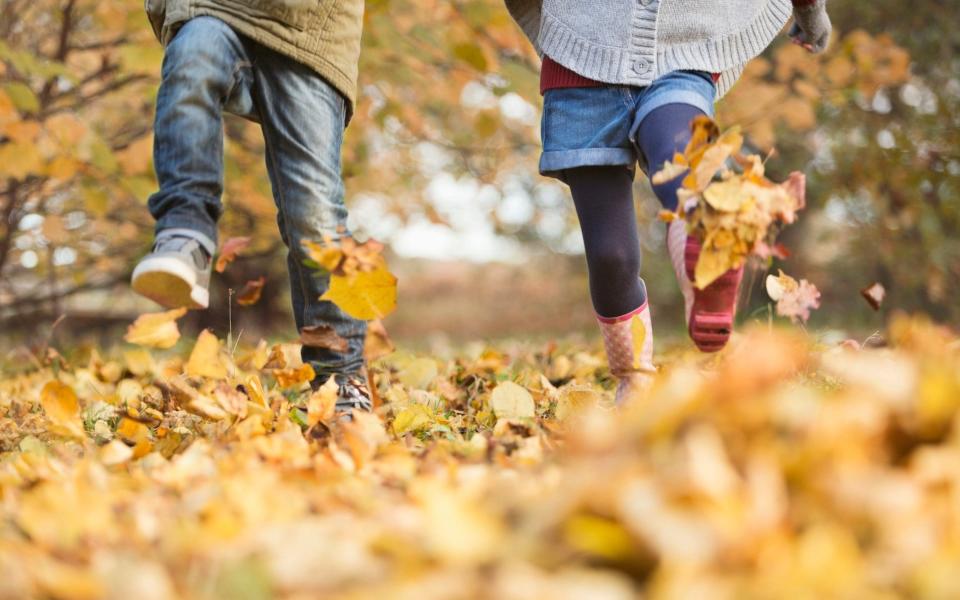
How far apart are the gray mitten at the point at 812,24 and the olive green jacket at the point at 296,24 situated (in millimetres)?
1054

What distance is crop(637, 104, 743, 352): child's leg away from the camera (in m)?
1.55

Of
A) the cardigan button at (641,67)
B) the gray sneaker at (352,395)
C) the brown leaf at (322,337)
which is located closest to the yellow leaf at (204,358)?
the brown leaf at (322,337)

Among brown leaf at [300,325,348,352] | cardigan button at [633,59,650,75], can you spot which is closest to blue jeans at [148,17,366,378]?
brown leaf at [300,325,348,352]

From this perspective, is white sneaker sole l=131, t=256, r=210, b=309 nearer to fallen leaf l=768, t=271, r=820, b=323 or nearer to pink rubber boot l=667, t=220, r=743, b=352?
pink rubber boot l=667, t=220, r=743, b=352

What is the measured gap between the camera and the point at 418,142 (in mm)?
5820

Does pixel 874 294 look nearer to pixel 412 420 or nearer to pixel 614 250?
pixel 614 250

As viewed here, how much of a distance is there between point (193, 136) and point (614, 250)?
2.99ft

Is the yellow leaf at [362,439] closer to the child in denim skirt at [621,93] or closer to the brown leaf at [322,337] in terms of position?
the brown leaf at [322,337]

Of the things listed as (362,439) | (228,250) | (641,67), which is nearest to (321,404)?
(362,439)

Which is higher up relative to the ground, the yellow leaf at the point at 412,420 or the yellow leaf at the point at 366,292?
the yellow leaf at the point at 366,292

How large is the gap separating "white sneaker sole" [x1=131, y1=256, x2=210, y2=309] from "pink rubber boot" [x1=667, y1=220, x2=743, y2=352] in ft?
2.88

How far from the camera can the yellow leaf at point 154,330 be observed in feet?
5.42

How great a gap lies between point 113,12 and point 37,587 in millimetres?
3188

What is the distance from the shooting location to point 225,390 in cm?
160
